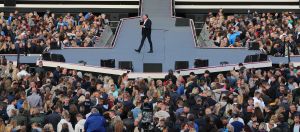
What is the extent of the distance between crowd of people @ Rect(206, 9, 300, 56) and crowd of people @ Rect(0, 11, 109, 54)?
507cm

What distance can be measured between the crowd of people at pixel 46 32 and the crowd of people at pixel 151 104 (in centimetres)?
815

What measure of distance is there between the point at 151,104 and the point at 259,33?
16.5 metres

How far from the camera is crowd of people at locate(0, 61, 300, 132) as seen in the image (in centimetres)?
2372

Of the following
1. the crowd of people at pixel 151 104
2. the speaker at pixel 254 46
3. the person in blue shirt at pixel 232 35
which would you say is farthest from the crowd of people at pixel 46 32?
the crowd of people at pixel 151 104

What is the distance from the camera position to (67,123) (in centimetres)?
2353

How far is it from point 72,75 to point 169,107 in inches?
268

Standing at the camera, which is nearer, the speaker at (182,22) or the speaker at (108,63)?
the speaker at (108,63)

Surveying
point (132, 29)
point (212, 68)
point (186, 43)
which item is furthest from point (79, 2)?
point (212, 68)

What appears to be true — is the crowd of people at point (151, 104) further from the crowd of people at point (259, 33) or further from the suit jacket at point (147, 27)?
the crowd of people at point (259, 33)

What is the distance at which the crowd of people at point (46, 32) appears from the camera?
3988cm

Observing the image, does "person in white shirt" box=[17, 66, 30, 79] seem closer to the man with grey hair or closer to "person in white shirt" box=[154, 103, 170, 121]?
"person in white shirt" box=[154, 103, 170, 121]

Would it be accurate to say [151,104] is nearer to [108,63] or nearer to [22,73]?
[22,73]

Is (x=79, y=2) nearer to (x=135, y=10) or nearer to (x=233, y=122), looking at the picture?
(x=135, y=10)

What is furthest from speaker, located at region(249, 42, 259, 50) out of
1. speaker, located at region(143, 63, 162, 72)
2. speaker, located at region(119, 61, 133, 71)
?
speaker, located at region(119, 61, 133, 71)
